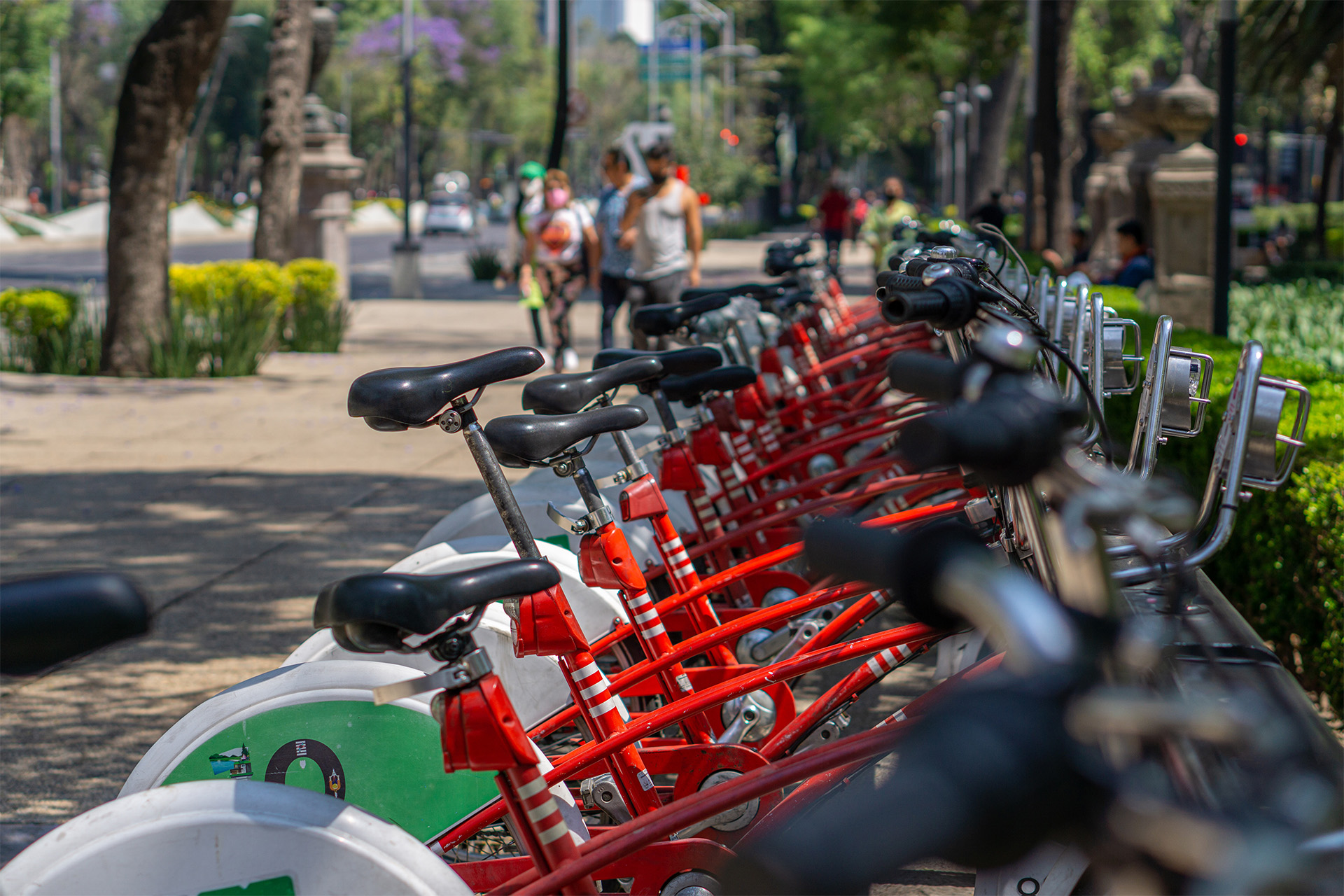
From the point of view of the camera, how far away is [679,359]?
3.69 meters

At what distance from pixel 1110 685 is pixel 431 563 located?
2.59 metres

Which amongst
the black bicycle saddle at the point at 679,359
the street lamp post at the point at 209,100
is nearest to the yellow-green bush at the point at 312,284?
the black bicycle saddle at the point at 679,359

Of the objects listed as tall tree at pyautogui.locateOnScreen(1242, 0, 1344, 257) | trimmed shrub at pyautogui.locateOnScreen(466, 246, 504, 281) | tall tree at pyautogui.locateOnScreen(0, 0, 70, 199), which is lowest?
trimmed shrub at pyautogui.locateOnScreen(466, 246, 504, 281)

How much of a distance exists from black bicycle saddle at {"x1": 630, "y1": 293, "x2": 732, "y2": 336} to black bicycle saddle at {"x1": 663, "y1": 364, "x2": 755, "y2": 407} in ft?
2.24

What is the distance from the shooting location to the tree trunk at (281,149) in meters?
14.5

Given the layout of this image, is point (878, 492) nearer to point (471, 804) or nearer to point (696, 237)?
point (471, 804)

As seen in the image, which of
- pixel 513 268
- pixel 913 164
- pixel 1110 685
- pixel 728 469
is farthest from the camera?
pixel 913 164

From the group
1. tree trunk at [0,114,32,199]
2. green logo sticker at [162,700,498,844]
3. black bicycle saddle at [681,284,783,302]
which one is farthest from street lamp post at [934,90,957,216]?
green logo sticker at [162,700,498,844]

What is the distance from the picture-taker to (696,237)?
994 cm

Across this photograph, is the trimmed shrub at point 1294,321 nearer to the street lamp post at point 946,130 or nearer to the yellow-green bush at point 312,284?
the yellow-green bush at point 312,284

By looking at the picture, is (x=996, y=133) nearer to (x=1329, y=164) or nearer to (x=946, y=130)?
(x=1329, y=164)

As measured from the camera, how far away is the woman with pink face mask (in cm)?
1148

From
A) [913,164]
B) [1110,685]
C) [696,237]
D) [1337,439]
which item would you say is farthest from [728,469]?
[913,164]

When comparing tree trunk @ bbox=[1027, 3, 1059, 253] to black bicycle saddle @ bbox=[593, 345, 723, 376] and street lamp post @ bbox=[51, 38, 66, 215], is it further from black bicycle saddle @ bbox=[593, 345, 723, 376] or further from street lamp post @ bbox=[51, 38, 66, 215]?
street lamp post @ bbox=[51, 38, 66, 215]
